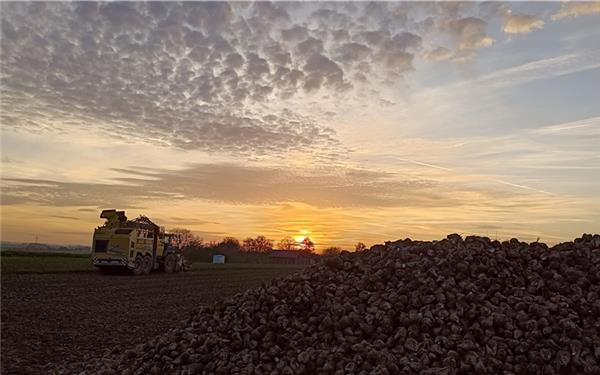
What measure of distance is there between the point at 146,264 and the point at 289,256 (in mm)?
51063

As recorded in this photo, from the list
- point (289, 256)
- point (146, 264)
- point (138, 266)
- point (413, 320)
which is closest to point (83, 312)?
point (413, 320)

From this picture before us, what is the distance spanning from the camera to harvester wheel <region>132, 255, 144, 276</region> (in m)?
26.1

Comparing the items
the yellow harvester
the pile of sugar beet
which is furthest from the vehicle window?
the pile of sugar beet

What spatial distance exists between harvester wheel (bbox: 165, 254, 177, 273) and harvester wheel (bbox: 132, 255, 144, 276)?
2.59 meters

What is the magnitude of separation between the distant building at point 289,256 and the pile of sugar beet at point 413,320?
64.1 metres

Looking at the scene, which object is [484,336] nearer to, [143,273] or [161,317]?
[161,317]

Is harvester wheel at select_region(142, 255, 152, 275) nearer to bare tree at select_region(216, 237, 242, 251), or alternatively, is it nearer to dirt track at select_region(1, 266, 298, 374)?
dirt track at select_region(1, 266, 298, 374)

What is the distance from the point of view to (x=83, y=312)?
49.9 feet

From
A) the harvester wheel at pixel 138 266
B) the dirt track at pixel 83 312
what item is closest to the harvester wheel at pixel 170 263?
the harvester wheel at pixel 138 266

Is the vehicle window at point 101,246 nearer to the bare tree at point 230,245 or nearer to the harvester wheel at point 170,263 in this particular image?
the harvester wheel at point 170,263

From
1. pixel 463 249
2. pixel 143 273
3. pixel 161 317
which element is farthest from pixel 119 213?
pixel 463 249

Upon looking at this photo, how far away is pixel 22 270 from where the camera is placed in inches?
1095

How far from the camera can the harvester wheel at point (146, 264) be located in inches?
1057

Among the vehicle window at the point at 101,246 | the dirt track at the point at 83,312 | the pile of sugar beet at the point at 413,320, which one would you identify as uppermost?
the vehicle window at the point at 101,246
